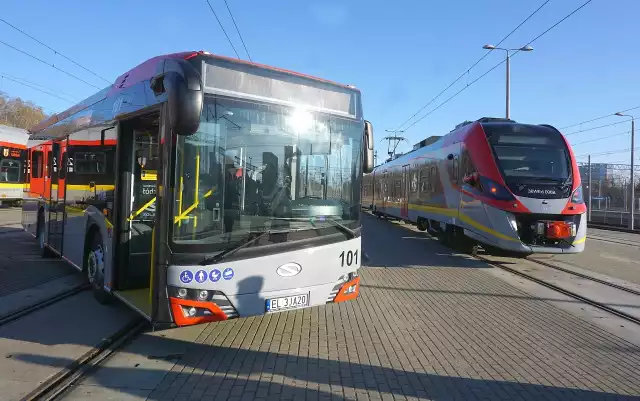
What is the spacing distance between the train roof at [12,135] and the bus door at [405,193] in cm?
2038

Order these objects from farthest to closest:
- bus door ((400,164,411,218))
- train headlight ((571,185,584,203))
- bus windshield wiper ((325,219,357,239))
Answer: bus door ((400,164,411,218)) → train headlight ((571,185,584,203)) → bus windshield wiper ((325,219,357,239))

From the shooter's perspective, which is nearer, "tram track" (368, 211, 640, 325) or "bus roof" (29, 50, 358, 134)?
"bus roof" (29, 50, 358, 134)

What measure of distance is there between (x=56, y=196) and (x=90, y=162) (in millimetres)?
2384

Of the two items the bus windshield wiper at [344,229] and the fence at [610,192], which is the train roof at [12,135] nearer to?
the bus windshield wiper at [344,229]

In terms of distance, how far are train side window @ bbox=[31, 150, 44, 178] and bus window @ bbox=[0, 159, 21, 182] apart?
17664 mm

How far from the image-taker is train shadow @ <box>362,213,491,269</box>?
11441 mm

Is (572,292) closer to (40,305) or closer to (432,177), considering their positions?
(432,177)

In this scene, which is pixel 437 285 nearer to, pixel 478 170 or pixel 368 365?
pixel 478 170

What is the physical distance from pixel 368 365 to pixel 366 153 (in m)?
2.54

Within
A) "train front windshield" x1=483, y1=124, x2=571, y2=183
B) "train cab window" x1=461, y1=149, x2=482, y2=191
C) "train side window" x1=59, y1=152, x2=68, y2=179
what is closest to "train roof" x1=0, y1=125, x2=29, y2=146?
"train side window" x1=59, y1=152, x2=68, y2=179

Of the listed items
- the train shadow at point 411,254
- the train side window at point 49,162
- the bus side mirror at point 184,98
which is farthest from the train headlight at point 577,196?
the train side window at point 49,162

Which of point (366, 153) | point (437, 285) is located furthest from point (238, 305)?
point (437, 285)

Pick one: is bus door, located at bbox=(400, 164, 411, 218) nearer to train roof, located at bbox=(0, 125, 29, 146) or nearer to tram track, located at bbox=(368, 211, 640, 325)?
tram track, located at bbox=(368, 211, 640, 325)

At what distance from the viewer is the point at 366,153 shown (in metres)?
5.93
